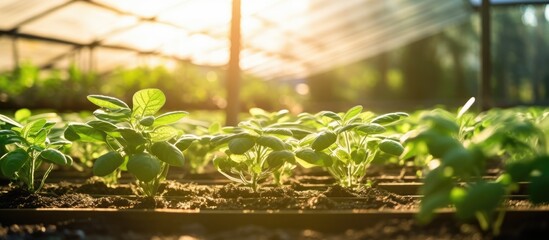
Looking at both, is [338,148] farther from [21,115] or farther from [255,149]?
[21,115]

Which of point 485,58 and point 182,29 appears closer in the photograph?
point 485,58

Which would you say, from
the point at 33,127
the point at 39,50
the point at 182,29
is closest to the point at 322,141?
the point at 33,127

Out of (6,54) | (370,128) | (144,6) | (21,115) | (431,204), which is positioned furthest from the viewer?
(6,54)

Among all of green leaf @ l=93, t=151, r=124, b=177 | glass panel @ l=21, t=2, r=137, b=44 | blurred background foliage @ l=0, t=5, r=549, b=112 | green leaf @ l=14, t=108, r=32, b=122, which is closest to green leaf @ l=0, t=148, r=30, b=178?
green leaf @ l=93, t=151, r=124, b=177

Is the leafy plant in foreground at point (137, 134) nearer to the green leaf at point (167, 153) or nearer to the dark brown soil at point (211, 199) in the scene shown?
the green leaf at point (167, 153)

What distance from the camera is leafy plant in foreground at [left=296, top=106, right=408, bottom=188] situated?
162 cm

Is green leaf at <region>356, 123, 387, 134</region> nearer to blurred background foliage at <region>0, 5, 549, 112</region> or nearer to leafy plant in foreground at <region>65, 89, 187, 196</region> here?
leafy plant in foreground at <region>65, 89, 187, 196</region>

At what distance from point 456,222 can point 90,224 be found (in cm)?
85

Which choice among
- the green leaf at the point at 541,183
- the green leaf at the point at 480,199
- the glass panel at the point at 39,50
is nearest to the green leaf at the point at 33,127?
the green leaf at the point at 480,199

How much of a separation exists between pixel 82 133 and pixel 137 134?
0.21 metres

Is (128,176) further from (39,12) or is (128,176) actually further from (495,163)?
(39,12)

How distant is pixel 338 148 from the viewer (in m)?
1.87

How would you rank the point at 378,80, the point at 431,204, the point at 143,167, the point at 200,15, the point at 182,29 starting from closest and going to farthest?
the point at 431,204
the point at 143,167
the point at 200,15
the point at 182,29
the point at 378,80

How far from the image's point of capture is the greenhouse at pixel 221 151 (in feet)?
4.18
